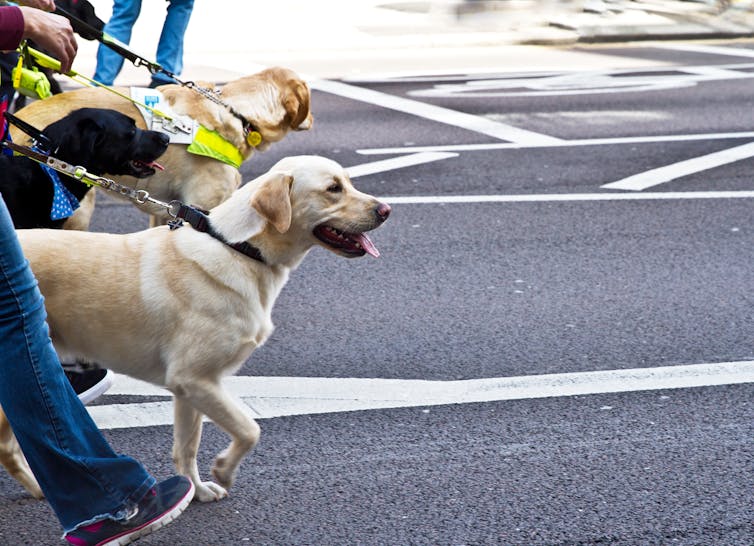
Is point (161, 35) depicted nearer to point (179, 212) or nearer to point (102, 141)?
A: point (102, 141)

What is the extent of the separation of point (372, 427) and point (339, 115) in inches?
256

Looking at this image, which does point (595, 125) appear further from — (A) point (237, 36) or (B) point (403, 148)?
(A) point (237, 36)

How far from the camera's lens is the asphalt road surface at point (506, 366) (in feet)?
12.3

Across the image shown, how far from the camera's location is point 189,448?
3.84m

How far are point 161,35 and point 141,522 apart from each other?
7211mm

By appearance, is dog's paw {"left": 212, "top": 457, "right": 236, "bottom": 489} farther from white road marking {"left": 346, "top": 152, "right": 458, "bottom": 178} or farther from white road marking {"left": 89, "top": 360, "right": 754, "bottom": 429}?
white road marking {"left": 346, "top": 152, "right": 458, "bottom": 178}

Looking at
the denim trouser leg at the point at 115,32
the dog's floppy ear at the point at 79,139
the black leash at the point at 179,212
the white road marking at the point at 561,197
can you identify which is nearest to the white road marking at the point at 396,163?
the white road marking at the point at 561,197

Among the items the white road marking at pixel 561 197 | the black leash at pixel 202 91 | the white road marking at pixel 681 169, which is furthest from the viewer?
the white road marking at pixel 681 169

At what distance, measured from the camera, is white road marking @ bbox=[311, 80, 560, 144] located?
32.1 ft

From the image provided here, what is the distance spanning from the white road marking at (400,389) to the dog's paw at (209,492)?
2.09 ft

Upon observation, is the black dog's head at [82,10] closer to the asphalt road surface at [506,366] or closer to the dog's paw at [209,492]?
the asphalt road surface at [506,366]

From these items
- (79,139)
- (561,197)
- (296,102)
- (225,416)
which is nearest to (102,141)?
(79,139)

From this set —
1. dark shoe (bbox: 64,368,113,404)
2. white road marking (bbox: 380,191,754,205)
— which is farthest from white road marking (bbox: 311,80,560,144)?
dark shoe (bbox: 64,368,113,404)

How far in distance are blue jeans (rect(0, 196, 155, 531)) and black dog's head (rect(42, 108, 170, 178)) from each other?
1.81 metres
